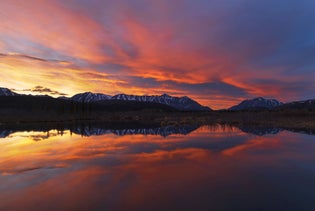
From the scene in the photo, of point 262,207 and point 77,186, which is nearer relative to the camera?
point 262,207

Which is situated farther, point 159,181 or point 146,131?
point 146,131

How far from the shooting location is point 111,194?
9.80m

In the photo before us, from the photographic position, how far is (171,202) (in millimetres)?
8898

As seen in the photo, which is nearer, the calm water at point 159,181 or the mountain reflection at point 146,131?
the calm water at point 159,181

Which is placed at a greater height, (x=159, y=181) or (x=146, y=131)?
(x=146, y=131)

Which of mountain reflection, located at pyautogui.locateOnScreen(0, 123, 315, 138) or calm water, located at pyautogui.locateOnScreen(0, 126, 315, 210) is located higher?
mountain reflection, located at pyautogui.locateOnScreen(0, 123, 315, 138)

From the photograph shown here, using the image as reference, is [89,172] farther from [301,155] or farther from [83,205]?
[301,155]

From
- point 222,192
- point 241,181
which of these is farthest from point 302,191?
point 222,192

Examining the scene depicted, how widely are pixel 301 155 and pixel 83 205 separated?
627 inches

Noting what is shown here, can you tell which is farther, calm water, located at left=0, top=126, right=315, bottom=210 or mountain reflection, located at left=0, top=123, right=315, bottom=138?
mountain reflection, located at left=0, top=123, right=315, bottom=138

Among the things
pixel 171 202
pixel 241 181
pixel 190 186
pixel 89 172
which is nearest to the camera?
pixel 171 202

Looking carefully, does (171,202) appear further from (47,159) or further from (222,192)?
(47,159)

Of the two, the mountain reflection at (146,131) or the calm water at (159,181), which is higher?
the mountain reflection at (146,131)

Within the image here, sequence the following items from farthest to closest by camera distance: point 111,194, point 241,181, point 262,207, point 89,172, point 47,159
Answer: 1. point 47,159
2. point 89,172
3. point 241,181
4. point 111,194
5. point 262,207
